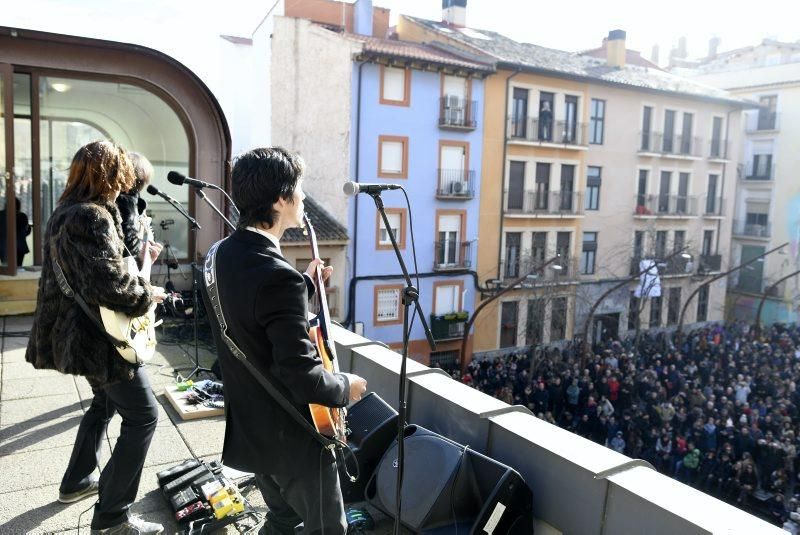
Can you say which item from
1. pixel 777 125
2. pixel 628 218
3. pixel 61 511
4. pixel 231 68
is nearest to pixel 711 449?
pixel 231 68

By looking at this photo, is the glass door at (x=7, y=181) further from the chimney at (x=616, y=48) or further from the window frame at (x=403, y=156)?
the chimney at (x=616, y=48)

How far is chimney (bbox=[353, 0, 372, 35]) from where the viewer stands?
24.2 meters

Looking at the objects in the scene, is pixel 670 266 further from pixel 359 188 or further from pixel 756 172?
pixel 359 188

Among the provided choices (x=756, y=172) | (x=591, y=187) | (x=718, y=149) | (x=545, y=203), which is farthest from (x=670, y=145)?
(x=756, y=172)

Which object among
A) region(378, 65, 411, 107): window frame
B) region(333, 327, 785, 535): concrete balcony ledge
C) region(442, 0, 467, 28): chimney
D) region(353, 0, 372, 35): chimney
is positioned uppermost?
region(442, 0, 467, 28): chimney

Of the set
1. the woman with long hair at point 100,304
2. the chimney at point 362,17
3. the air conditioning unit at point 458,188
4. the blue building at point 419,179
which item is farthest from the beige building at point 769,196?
the woman with long hair at point 100,304

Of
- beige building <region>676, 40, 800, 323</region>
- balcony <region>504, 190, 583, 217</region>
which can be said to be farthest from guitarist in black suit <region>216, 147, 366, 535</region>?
beige building <region>676, 40, 800, 323</region>

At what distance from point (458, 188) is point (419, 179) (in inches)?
65.8

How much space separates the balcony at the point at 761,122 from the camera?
34.2 metres

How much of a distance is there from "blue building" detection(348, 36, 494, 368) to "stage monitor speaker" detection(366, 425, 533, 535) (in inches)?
742

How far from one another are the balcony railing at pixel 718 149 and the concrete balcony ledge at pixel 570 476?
32.2 m

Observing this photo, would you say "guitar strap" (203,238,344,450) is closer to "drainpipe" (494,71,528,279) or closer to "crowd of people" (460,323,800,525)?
"crowd of people" (460,323,800,525)

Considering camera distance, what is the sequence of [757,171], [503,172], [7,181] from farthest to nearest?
[757,171], [503,172], [7,181]

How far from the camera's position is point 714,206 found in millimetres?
32062
